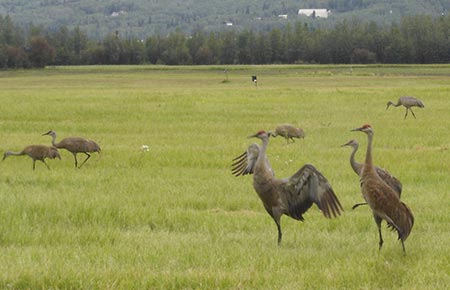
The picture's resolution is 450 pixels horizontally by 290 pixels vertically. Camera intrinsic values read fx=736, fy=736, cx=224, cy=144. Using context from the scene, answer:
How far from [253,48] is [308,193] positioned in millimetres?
120625

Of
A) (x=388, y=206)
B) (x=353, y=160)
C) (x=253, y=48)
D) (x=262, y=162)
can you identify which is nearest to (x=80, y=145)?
(x=353, y=160)

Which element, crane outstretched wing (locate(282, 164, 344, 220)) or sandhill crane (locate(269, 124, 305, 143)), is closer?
crane outstretched wing (locate(282, 164, 344, 220))

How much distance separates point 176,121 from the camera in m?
27.0

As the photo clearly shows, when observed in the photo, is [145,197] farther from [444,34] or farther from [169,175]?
[444,34]

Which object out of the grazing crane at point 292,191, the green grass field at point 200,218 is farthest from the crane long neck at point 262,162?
the green grass field at point 200,218

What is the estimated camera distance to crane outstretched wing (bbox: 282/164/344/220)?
9.07 meters

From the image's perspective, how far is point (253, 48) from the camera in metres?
129

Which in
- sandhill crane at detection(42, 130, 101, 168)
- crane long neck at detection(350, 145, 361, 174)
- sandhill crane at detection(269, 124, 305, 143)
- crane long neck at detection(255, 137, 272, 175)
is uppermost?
crane long neck at detection(255, 137, 272, 175)

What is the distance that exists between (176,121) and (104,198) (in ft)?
47.8

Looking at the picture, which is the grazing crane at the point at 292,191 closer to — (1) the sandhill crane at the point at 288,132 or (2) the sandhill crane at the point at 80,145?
(2) the sandhill crane at the point at 80,145

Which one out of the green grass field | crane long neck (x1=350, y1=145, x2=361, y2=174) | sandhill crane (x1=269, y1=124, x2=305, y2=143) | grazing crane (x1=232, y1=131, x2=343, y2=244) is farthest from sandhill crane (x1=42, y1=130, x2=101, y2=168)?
grazing crane (x1=232, y1=131, x2=343, y2=244)

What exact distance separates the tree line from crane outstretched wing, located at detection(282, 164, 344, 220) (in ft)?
351

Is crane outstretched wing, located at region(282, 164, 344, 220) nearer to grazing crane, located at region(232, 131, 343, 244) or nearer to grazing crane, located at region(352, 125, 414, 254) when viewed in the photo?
grazing crane, located at region(232, 131, 343, 244)

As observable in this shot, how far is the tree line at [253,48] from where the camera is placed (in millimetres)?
114375
